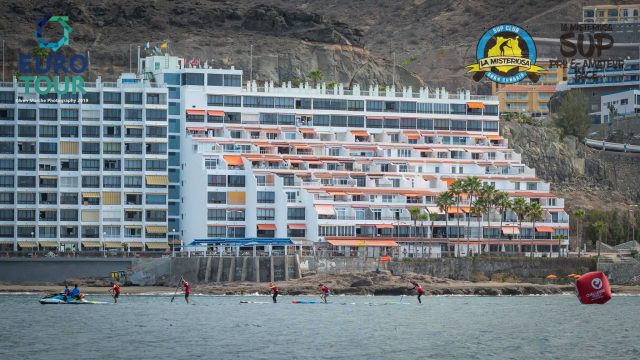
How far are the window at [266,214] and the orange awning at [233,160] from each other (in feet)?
23.1

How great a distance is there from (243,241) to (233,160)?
1482 centimetres

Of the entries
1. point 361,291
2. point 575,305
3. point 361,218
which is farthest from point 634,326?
point 361,218

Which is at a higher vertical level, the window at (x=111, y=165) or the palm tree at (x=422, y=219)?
the window at (x=111, y=165)

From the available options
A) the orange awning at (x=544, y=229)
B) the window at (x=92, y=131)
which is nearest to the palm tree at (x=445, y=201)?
the orange awning at (x=544, y=229)

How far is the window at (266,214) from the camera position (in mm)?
191375

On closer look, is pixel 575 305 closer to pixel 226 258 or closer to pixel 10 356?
pixel 226 258

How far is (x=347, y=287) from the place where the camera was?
580 feet

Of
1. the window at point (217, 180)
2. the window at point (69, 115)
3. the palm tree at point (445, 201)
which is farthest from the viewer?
the window at point (69, 115)

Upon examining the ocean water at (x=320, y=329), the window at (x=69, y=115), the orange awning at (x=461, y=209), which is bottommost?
the ocean water at (x=320, y=329)

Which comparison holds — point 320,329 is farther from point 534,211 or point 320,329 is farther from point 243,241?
point 534,211

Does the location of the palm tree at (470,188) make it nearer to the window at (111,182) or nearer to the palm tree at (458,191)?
the palm tree at (458,191)

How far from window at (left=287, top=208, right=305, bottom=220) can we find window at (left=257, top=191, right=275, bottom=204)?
2963mm

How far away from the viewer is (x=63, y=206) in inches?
7667

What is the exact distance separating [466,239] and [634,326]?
52.3 meters
